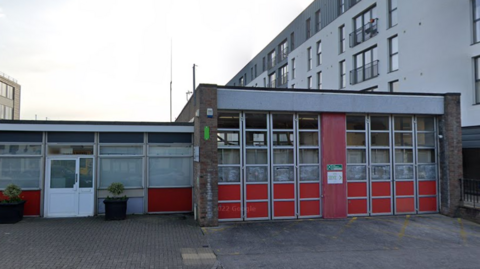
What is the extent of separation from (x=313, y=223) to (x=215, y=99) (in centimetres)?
468

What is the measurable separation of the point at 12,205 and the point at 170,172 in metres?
4.75

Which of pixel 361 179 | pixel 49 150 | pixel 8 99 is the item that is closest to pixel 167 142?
pixel 49 150

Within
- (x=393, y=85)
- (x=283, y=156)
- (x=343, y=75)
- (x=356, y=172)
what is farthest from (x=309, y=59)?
(x=283, y=156)

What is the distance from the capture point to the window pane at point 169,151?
499 inches

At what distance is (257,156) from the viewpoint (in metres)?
11.3

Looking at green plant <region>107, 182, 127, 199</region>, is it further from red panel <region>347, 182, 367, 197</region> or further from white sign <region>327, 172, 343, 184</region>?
red panel <region>347, 182, 367, 197</region>

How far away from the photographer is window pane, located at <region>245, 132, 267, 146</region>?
1127 centimetres

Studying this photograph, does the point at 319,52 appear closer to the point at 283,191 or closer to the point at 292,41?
the point at 292,41

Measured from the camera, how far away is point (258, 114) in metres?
11.3

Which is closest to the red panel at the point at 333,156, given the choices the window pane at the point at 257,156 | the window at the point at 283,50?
the window pane at the point at 257,156

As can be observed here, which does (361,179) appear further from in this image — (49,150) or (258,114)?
(49,150)

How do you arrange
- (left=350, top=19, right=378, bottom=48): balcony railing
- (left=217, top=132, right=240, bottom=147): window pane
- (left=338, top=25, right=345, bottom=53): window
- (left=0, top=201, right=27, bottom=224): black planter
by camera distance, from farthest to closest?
(left=338, top=25, right=345, bottom=53): window
(left=350, top=19, right=378, bottom=48): balcony railing
(left=217, top=132, right=240, bottom=147): window pane
(left=0, top=201, right=27, bottom=224): black planter

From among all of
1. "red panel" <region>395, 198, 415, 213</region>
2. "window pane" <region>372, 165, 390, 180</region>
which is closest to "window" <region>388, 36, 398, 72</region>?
"window pane" <region>372, 165, 390, 180</region>

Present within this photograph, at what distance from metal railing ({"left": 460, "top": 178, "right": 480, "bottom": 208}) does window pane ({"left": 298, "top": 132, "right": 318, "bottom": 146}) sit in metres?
5.18
